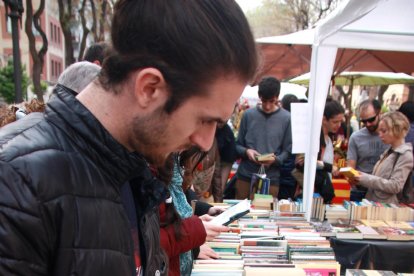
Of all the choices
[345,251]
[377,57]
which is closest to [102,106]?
[345,251]

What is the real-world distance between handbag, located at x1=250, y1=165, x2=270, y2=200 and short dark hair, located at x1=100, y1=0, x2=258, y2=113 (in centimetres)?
283

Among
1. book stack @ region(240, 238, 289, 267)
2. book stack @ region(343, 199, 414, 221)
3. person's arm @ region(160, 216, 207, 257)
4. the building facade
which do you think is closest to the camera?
person's arm @ region(160, 216, 207, 257)

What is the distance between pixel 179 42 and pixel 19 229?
419 millimetres

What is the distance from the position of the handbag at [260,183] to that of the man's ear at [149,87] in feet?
9.33

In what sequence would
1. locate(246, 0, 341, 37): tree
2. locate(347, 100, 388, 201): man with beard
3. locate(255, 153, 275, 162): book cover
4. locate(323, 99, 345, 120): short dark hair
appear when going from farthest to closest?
locate(246, 0, 341, 37): tree
locate(347, 100, 388, 201): man with beard
locate(323, 99, 345, 120): short dark hair
locate(255, 153, 275, 162): book cover

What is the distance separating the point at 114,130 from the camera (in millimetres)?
729

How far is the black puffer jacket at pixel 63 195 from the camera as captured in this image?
0.56 m

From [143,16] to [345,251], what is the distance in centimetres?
288

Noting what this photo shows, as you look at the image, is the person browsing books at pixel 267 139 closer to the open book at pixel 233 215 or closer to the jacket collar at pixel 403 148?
the jacket collar at pixel 403 148

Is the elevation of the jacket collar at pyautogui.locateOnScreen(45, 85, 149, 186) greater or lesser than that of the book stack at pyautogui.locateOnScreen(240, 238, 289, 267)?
greater

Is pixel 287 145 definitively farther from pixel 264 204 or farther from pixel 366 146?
pixel 264 204

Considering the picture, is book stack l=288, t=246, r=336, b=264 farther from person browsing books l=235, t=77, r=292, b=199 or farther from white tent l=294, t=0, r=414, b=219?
person browsing books l=235, t=77, r=292, b=199

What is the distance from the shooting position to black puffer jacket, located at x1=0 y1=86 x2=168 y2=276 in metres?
0.56

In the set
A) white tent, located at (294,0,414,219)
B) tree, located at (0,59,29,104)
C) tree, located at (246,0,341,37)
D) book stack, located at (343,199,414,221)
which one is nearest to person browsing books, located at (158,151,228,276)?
white tent, located at (294,0,414,219)
